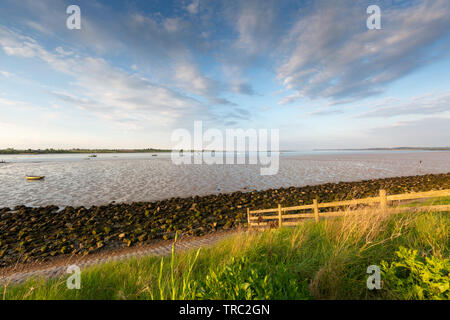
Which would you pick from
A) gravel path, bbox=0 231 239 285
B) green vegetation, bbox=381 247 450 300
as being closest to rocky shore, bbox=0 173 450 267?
gravel path, bbox=0 231 239 285

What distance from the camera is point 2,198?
67.3 feet

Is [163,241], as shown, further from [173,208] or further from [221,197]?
[221,197]

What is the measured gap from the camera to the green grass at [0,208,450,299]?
Answer: 2.79 m

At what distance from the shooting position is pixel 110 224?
1274 centimetres

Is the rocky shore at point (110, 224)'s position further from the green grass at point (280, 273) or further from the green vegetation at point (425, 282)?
the green vegetation at point (425, 282)

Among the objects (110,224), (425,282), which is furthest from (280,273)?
(110,224)

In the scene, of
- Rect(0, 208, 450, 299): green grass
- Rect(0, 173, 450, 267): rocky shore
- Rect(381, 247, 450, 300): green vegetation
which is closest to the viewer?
Rect(381, 247, 450, 300): green vegetation

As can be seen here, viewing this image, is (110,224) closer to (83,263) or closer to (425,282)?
(83,263)

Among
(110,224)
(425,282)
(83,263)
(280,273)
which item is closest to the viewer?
(425,282)

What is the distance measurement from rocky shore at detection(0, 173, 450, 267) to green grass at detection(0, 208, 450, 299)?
6.08 meters

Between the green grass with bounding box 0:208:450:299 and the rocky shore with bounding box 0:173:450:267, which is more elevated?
the green grass with bounding box 0:208:450:299

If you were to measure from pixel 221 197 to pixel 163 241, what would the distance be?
930cm

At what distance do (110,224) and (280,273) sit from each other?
1318cm

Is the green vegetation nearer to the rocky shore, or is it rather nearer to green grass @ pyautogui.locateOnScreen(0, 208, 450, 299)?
green grass @ pyautogui.locateOnScreen(0, 208, 450, 299)
